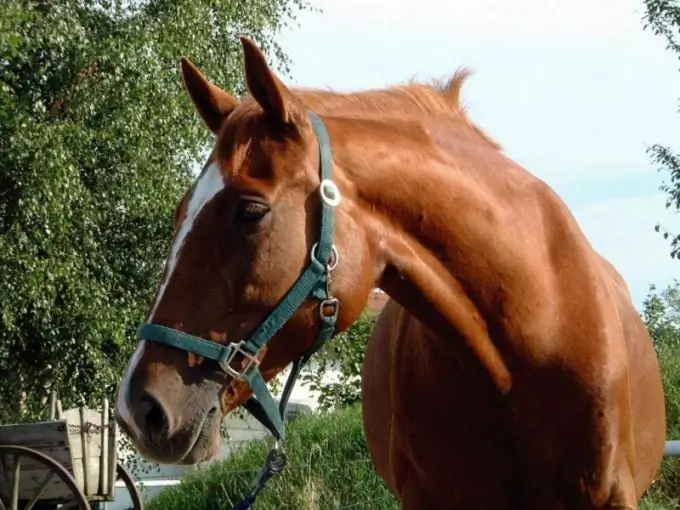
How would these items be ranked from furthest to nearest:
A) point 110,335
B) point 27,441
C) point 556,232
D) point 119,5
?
point 119,5
point 110,335
point 27,441
point 556,232

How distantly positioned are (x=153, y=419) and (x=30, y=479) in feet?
25.9

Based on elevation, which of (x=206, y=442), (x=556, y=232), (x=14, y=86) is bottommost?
(x=206, y=442)

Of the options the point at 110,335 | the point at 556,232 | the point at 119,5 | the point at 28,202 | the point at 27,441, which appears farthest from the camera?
the point at 119,5

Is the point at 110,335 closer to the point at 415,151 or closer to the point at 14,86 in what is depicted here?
the point at 14,86

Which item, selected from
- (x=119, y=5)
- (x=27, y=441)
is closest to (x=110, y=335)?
(x=27, y=441)

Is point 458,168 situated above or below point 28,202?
below

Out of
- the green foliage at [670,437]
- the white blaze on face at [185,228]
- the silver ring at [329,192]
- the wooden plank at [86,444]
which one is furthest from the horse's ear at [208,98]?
the wooden plank at [86,444]

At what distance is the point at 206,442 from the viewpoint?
2.51 metres

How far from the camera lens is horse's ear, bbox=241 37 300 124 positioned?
2.56 m

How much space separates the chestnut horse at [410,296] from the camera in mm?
2521

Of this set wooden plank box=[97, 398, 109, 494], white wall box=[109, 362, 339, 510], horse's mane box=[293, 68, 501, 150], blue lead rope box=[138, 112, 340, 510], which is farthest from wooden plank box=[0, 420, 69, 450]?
blue lead rope box=[138, 112, 340, 510]

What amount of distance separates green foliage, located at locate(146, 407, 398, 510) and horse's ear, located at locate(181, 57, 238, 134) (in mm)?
5354

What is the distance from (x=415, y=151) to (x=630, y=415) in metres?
1.12

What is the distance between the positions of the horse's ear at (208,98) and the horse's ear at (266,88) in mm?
250
